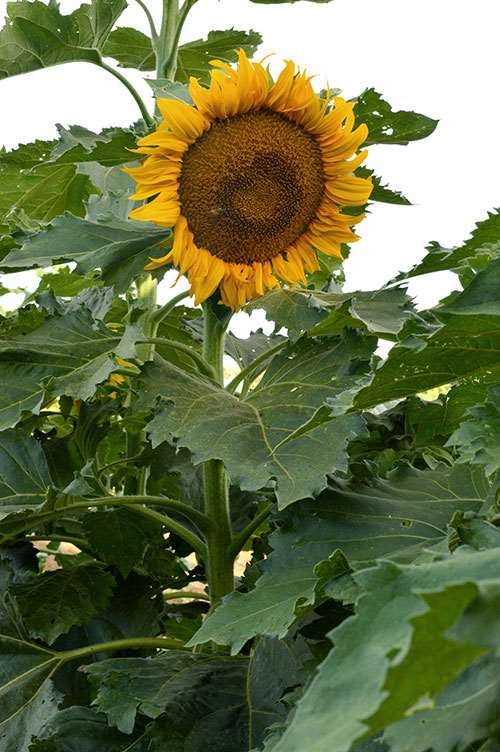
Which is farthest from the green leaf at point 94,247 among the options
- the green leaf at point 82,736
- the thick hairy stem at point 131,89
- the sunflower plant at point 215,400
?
the green leaf at point 82,736

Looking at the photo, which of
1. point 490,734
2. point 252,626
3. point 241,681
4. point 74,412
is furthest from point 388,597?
point 74,412

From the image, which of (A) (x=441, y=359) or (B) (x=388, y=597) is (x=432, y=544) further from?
(B) (x=388, y=597)

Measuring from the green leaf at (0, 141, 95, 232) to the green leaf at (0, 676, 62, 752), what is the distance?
24.6 inches

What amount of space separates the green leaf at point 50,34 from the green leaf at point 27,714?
0.83 meters

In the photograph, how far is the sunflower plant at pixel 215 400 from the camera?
0.78 meters

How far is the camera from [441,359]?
0.70 meters

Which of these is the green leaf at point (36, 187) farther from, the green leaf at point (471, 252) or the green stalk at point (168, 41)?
the green leaf at point (471, 252)

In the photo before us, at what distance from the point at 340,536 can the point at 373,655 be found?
500 millimetres

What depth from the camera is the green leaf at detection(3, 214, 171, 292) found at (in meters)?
1.05

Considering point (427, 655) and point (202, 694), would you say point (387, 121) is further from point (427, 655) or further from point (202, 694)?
point (427, 655)

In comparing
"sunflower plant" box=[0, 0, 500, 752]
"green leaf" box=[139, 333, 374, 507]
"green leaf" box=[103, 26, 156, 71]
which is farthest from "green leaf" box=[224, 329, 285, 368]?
"green leaf" box=[103, 26, 156, 71]

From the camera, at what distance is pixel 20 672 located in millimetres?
1160

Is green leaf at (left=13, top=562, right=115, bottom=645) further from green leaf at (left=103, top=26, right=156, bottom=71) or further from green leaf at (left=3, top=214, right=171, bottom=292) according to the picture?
green leaf at (left=103, top=26, right=156, bottom=71)

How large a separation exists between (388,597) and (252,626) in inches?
14.6
